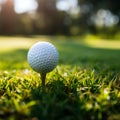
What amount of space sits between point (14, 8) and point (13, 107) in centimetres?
4268

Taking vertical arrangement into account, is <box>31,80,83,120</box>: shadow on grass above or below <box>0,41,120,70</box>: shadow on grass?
above

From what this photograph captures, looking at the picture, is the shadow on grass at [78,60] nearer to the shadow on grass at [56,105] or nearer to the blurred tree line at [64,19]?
the shadow on grass at [56,105]

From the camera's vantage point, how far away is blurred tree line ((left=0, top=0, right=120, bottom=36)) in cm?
4409

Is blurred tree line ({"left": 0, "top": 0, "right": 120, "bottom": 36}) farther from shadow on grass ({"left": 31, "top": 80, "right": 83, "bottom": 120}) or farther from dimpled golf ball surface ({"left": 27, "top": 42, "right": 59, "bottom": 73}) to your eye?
shadow on grass ({"left": 31, "top": 80, "right": 83, "bottom": 120})

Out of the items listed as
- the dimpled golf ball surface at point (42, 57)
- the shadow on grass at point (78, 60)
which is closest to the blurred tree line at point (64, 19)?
the shadow on grass at point (78, 60)

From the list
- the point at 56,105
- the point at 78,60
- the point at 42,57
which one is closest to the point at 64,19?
the point at 78,60

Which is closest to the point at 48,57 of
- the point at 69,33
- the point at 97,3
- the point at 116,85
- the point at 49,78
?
the point at 49,78

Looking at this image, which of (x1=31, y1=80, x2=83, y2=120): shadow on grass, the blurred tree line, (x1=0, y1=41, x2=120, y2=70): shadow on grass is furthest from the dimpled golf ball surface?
the blurred tree line

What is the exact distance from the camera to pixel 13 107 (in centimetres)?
312

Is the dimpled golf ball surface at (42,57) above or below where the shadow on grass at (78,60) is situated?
above

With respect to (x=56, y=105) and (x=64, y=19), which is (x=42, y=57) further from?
(x=64, y=19)

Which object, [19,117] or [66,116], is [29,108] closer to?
[19,117]

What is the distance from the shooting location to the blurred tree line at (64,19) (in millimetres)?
44094

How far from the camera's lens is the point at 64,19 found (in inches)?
1988
